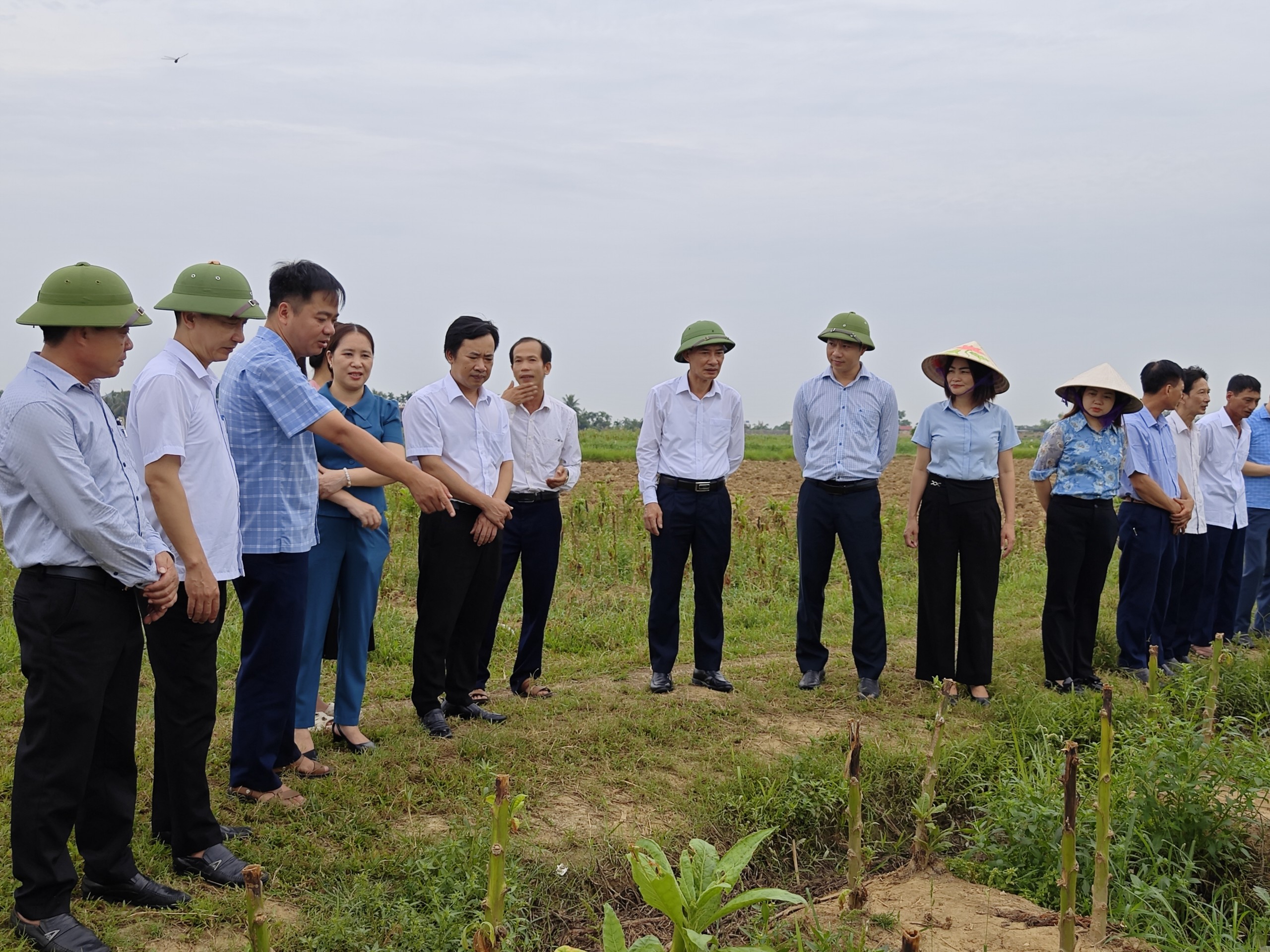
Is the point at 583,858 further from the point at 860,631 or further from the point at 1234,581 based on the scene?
the point at 1234,581

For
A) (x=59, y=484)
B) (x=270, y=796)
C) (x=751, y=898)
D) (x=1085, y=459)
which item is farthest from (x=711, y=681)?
(x=59, y=484)

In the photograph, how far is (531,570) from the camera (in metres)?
5.51

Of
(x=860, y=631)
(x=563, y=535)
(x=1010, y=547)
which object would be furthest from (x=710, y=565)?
(x=563, y=535)

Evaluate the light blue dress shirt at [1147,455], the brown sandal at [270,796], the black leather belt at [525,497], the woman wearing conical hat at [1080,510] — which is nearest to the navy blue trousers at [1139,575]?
the light blue dress shirt at [1147,455]

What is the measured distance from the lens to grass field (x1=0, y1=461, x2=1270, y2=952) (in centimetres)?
310

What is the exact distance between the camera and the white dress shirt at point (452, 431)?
183 inches

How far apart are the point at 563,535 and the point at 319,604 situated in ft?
23.7

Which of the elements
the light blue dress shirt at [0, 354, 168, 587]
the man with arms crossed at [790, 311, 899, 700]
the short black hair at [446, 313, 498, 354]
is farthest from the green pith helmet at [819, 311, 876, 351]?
the light blue dress shirt at [0, 354, 168, 587]

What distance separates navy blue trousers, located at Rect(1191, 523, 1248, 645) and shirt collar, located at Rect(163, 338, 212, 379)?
255 inches

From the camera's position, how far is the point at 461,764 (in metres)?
4.27

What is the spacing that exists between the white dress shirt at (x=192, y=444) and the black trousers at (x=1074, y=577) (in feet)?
14.7

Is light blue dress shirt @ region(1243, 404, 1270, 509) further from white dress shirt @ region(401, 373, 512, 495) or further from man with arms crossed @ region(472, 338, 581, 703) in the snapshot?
white dress shirt @ region(401, 373, 512, 495)

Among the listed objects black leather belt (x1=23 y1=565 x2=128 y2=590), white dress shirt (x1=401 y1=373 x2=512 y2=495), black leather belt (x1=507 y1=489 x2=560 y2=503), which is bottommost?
black leather belt (x1=23 y1=565 x2=128 y2=590)

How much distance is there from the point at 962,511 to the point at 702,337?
1722 millimetres
